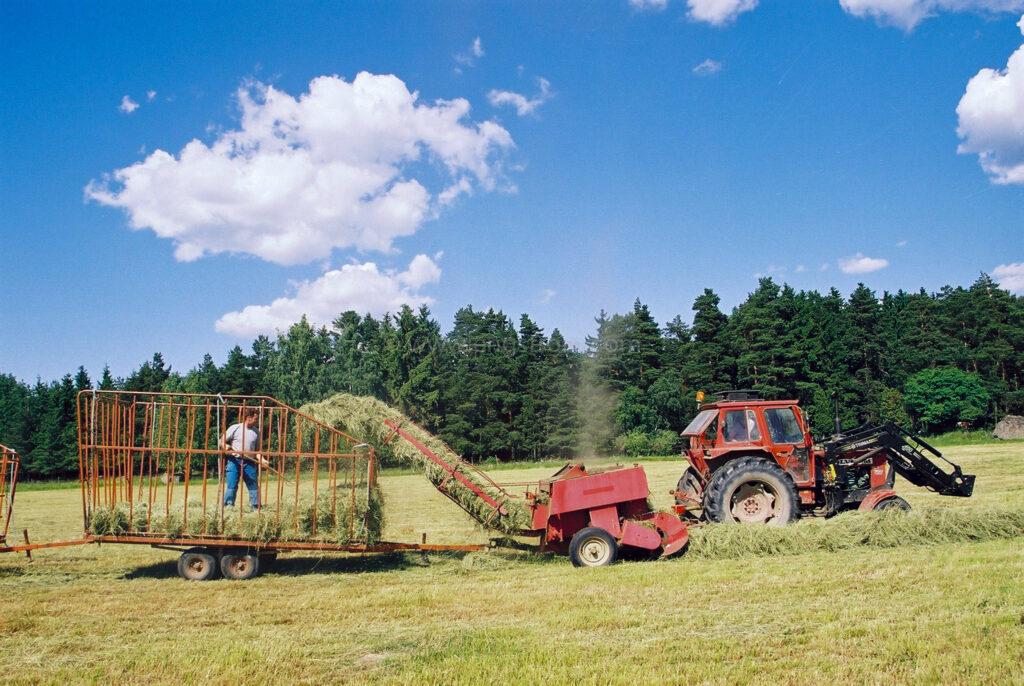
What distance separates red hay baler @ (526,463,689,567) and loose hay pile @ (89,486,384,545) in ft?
8.54

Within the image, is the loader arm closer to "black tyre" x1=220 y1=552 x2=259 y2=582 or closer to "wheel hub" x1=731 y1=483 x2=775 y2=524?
"wheel hub" x1=731 y1=483 x2=775 y2=524

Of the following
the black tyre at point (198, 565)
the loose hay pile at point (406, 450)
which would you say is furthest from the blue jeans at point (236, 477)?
the loose hay pile at point (406, 450)

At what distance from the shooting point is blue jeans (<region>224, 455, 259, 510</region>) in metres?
9.27

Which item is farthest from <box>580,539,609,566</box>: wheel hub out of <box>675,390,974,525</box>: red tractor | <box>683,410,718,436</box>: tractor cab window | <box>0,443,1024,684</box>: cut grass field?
<box>683,410,718,436</box>: tractor cab window

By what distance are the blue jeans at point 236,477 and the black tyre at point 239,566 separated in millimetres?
755

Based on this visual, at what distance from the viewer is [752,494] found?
34.0ft

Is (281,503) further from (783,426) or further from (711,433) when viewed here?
(783,426)

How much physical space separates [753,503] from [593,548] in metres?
2.98

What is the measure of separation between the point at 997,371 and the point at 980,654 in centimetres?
6908

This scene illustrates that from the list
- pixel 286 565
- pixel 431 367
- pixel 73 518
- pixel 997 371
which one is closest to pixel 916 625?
pixel 286 565

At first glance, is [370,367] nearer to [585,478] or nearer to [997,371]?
[585,478]

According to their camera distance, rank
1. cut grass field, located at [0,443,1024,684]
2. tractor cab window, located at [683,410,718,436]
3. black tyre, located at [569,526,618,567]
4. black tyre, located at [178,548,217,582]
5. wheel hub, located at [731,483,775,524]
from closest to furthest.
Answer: cut grass field, located at [0,443,1024,684] < black tyre, located at [178,548,217,582] < black tyre, located at [569,526,618,567] < wheel hub, located at [731,483,775,524] < tractor cab window, located at [683,410,718,436]

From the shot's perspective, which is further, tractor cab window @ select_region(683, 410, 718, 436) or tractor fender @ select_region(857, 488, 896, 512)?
tractor cab window @ select_region(683, 410, 718, 436)

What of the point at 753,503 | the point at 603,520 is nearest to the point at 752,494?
the point at 753,503
